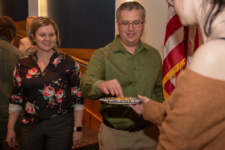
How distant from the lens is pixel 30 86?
2.06 meters

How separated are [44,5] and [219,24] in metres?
7.30

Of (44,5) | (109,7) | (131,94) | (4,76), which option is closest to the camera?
(131,94)

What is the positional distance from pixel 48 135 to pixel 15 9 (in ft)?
27.5

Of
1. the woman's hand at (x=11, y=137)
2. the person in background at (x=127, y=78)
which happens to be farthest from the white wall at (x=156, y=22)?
→ the woman's hand at (x=11, y=137)

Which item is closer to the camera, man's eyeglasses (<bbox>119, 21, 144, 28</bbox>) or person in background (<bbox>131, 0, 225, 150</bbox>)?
person in background (<bbox>131, 0, 225, 150</bbox>)

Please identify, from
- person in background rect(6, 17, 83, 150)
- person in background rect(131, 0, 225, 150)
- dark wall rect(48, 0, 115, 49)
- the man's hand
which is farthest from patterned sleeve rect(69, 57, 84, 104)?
dark wall rect(48, 0, 115, 49)

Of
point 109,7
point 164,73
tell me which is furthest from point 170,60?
point 109,7

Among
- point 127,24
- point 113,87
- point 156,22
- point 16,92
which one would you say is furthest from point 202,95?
point 156,22

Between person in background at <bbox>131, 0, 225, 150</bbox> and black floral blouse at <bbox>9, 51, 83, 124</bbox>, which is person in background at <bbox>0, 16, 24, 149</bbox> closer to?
black floral blouse at <bbox>9, 51, 83, 124</bbox>

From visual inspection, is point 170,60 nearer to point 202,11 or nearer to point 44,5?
point 202,11

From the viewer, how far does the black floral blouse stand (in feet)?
6.77

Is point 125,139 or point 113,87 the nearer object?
point 113,87

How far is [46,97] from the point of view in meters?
2.07

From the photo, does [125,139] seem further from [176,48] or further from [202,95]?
[202,95]
